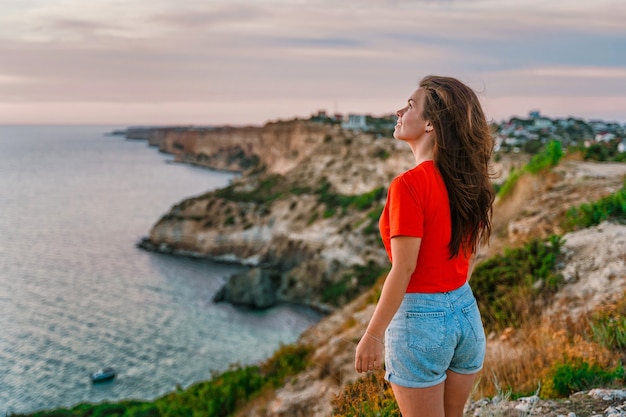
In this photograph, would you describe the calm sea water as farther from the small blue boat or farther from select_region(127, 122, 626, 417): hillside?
select_region(127, 122, 626, 417): hillside

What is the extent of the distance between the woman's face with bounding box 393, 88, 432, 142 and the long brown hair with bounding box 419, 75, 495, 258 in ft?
0.10

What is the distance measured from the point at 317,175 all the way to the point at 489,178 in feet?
185

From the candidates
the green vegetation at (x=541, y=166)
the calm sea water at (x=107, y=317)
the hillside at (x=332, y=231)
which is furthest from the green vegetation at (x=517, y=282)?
the calm sea water at (x=107, y=317)

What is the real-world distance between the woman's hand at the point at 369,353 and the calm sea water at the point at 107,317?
25.5 metres

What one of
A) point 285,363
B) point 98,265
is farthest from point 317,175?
point 285,363

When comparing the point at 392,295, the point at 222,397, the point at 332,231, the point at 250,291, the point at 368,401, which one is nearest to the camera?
the point at 392,295

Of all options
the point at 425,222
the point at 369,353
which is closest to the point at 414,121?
the point at 425,222

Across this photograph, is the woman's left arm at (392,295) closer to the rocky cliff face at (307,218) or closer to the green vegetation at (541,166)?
the green vegetation at (541,166)

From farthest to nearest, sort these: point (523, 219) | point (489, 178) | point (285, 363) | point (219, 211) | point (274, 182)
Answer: point (274, 182), point (219, 211), point (285, 363), point (523, 219), point (489, 178)

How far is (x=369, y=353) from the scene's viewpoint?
101 inches

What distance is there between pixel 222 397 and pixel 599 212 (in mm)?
8059

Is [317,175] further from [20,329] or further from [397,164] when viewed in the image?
[20,329]

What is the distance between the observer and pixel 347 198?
51.1 meters

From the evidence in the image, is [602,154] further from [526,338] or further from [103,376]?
[103,376]
